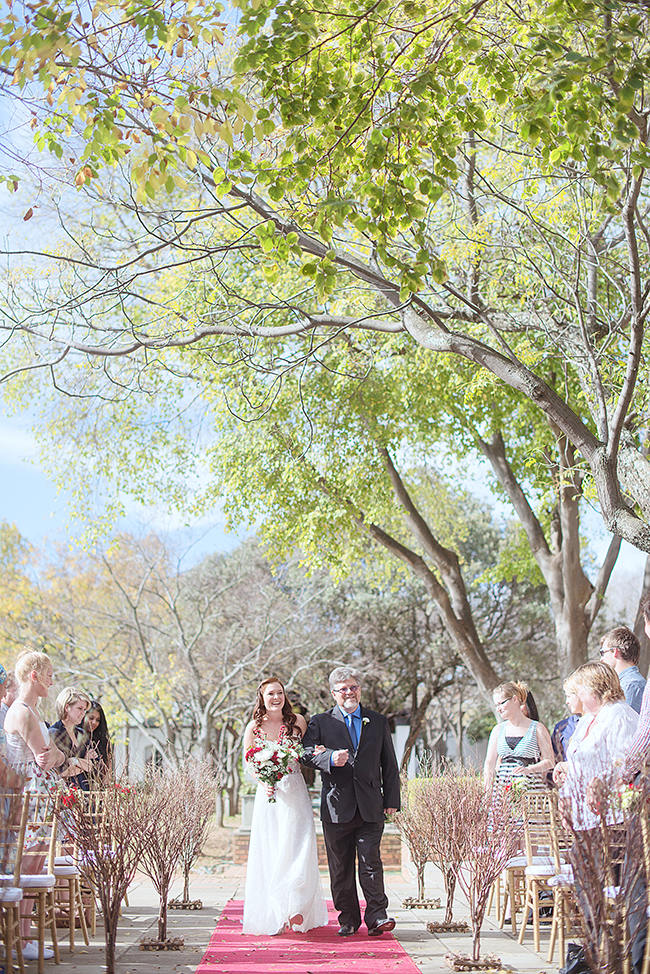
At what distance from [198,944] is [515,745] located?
10.3ft

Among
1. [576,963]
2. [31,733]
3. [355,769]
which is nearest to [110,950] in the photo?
[31,733]

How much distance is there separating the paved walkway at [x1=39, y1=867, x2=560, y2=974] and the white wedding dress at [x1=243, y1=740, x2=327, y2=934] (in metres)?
0.45

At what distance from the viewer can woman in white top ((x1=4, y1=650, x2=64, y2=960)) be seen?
6902mm

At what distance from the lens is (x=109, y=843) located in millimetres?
6480

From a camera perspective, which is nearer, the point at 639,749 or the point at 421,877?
the point at 639,749

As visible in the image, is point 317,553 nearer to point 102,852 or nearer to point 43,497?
point 43,497

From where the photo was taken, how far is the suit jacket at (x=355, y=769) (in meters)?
8.13

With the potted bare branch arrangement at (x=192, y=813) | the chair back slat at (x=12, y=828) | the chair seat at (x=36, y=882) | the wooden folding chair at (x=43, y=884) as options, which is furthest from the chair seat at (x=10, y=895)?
the potted bare branch arrangement at (x=192, y=813)

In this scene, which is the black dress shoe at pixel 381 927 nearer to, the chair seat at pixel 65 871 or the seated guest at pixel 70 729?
the chair seat at pixel 65 871

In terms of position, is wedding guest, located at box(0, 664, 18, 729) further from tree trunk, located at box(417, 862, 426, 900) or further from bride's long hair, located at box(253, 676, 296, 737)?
tree trunk, located at box(417, 862, 426, 900)

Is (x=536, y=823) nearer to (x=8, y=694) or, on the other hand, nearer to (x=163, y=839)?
(x=163, y=839)

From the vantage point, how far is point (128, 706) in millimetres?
18844

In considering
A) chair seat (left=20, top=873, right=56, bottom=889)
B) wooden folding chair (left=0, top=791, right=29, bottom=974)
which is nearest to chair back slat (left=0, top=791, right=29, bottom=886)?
wooden folding chair (left=0, top=791, right=29, bottom=974)

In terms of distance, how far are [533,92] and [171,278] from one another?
9.45 meters
